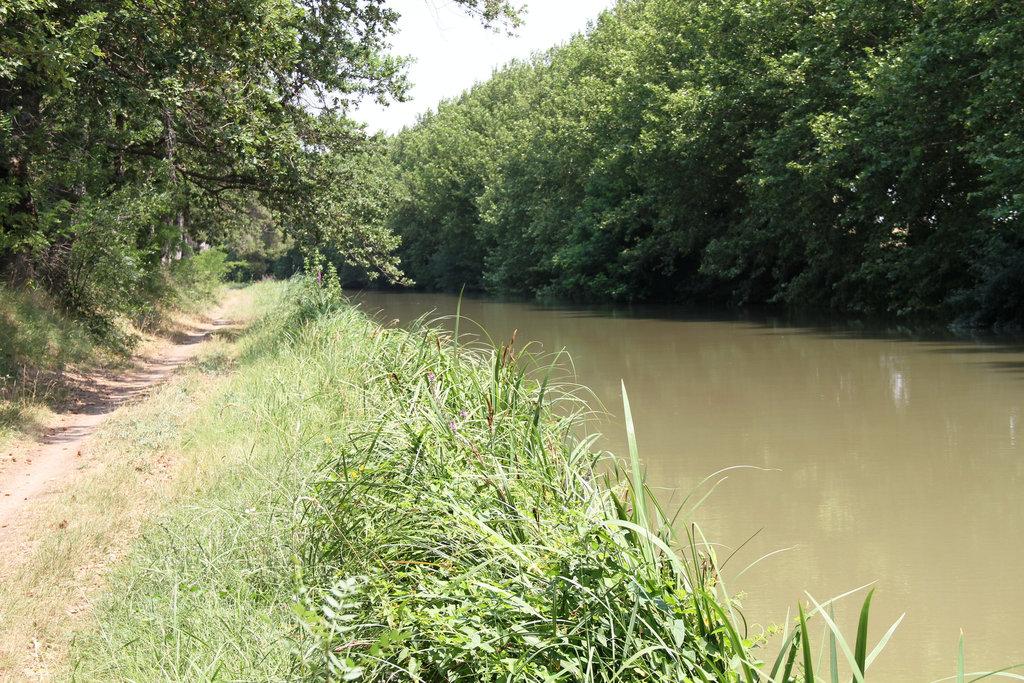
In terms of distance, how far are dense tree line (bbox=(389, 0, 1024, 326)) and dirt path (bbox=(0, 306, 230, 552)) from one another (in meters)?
14.7

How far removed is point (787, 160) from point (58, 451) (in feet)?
66.9

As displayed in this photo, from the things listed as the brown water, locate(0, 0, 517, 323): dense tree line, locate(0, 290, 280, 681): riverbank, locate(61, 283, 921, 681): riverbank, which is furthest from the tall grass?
locate(0, 0, 517, 323): dense tree line

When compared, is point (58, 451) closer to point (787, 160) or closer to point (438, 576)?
point (438, 576)

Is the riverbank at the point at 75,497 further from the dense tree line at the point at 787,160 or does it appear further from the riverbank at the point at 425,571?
the dense tree line at the point at 787,160

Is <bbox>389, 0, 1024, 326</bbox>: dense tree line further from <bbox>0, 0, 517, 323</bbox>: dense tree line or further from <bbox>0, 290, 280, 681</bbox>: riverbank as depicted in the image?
<bbox>0, 290, 280, 681</bbox>: riverbank

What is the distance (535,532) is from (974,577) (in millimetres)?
3442

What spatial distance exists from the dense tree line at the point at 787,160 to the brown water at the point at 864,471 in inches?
158

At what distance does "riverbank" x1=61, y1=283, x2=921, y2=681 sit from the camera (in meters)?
3.29

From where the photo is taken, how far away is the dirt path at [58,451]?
258 inches

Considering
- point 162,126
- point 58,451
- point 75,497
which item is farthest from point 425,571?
point 162,126

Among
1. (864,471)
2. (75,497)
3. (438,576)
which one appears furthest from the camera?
(864,471)

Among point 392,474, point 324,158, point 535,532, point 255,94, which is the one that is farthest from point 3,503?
point 324,158

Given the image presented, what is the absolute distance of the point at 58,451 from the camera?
870 cm

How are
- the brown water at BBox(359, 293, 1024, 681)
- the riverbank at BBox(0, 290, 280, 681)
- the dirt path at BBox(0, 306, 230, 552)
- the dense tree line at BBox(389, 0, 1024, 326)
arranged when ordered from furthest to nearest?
the dense tree line at BBox(389, 0, 1024, 326)
the dirt path at BBox(0, 306, 230, 552)
the brown water at BBox(359, 293, 1024, 681)
the riverbank at BBox(0, 290, 280, 681)
